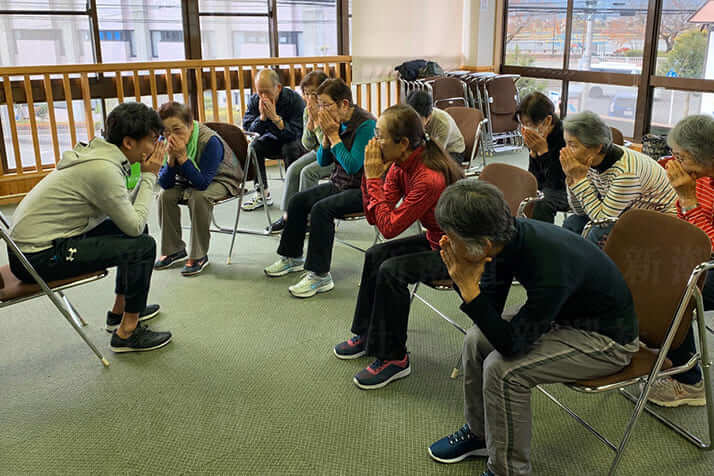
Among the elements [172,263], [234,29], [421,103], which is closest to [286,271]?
[172,263]

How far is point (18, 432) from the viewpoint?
2.30 m

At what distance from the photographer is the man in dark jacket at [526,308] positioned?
1.71 meters

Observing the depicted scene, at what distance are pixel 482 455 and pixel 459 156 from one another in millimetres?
2549

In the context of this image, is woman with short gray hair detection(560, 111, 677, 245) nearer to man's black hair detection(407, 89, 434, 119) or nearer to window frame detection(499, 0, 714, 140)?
man's black hair detection(407, 89, 434, 119)

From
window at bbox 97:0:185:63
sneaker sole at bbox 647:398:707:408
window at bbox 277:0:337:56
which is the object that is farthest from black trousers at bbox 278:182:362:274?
window at bbox 277:0:337:56

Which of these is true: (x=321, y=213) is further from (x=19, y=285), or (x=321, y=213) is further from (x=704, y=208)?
(x=704, y=208)

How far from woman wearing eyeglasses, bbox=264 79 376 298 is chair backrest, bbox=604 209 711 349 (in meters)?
1.59

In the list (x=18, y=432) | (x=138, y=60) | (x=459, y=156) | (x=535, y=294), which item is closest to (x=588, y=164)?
(x=535, y=294)

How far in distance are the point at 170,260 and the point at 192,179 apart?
599 millimetres

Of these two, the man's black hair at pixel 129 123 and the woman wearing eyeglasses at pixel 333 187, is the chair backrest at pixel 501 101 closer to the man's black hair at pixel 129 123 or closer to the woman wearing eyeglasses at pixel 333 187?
the woman wearing eyeglasses at pixel 333 187

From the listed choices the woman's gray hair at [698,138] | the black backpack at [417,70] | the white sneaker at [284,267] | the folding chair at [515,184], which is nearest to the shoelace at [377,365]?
the folding chair at [515,184]

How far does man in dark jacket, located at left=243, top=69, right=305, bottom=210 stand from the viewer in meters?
4.62

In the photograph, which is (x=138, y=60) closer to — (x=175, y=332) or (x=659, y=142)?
(x=175, y=332)

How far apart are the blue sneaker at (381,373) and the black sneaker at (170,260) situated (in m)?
1.76
